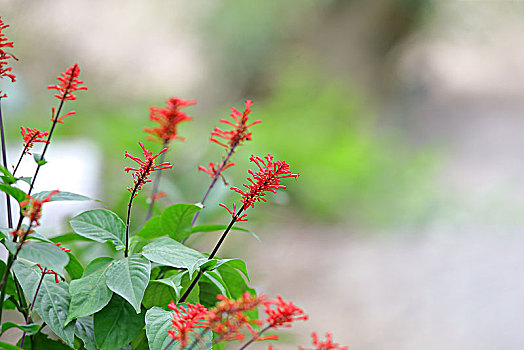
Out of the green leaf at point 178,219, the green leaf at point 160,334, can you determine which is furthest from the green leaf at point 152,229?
the green leaf at point 160,334

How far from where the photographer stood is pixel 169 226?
37 centimetres

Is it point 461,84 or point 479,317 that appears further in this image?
point 461,84

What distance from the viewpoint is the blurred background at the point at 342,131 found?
153cm

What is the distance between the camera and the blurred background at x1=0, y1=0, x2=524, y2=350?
153 centimetres

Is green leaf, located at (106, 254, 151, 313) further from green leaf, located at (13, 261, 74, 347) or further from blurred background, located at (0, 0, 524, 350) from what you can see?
blurred background, located at (0, 0, 524, 350)

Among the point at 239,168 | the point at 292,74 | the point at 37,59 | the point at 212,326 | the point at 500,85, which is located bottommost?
the point at 212,326

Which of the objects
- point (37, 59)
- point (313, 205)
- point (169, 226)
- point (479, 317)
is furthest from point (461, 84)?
point (169, 226)

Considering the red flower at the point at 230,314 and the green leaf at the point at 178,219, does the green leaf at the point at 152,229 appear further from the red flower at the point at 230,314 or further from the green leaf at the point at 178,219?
the red flower at the point at 230,314

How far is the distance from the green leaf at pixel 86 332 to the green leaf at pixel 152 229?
0.25 ft

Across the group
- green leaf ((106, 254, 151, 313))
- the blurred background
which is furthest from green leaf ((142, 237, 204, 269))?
the blurred background

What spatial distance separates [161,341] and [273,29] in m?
2.63

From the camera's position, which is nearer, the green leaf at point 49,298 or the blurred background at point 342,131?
the green leaf at point 49,298

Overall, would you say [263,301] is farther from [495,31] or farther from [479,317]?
[495,31]

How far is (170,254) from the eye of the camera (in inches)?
12.0
